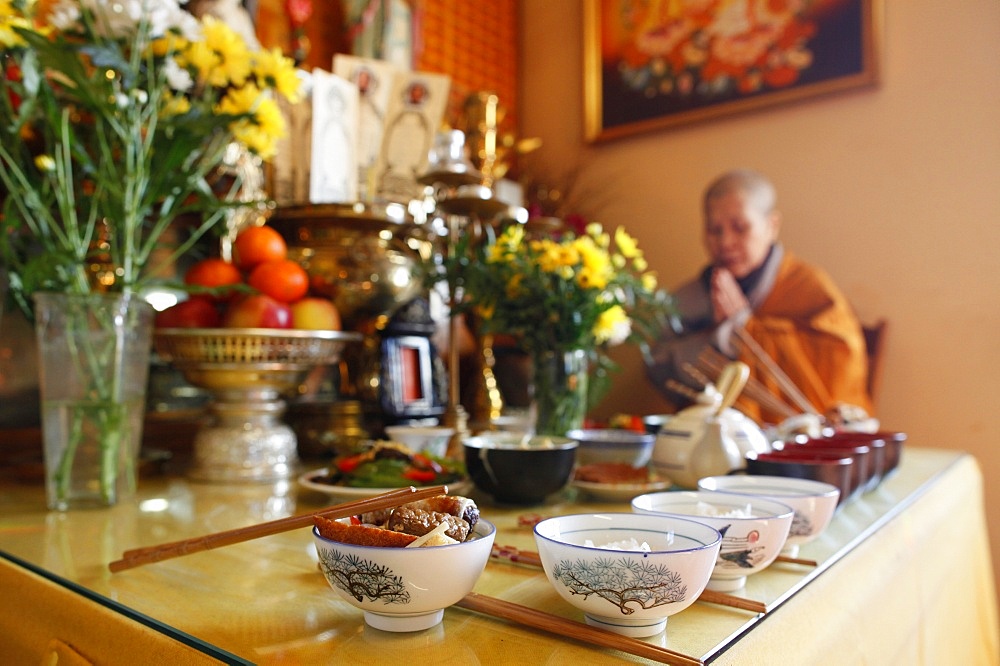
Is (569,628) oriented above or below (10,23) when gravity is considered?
below

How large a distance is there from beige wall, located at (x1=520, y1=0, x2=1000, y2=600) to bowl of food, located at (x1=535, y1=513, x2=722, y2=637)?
6.18 feet

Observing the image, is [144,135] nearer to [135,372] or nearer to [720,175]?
[135,372]

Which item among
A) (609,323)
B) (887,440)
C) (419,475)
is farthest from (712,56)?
(419,475)

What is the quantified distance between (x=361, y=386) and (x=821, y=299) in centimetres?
142

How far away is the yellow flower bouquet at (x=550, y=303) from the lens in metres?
1.07

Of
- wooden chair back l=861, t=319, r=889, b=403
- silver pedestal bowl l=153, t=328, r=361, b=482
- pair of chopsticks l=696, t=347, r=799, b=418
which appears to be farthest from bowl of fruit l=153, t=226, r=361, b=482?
wooden chair back l=861, t=319, r=889, b=403

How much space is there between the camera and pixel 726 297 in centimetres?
217

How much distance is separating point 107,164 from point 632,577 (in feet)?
2.69

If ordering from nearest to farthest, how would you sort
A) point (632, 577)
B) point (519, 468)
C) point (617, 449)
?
point (632, 577) < point (519, 468) < point (617, 449)

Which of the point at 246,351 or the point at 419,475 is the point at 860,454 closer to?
the point at 419,475

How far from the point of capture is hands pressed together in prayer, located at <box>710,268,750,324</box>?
216cm

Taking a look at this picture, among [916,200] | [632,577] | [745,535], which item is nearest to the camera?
[632,577]

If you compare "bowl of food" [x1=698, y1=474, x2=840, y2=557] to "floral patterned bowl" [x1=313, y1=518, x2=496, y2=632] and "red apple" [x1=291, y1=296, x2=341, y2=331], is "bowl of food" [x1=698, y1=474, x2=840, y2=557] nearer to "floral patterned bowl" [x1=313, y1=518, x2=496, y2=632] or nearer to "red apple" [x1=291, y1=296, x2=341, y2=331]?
"floral patterned bowl" [x1=313, y1=518, x2=496, y2=632]

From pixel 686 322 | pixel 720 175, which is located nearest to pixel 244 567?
Answer: pixel 686 322
